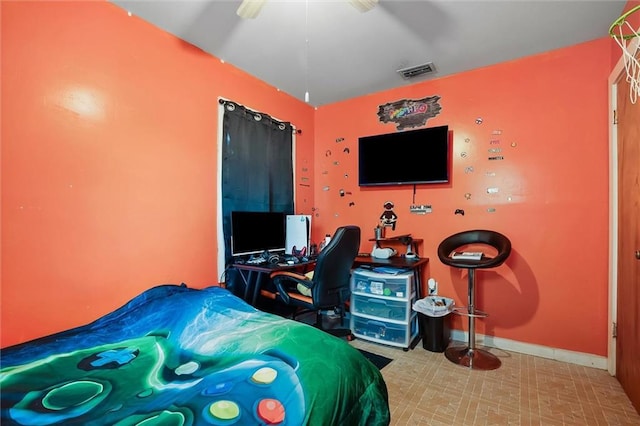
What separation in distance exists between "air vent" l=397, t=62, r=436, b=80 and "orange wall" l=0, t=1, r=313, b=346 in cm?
186

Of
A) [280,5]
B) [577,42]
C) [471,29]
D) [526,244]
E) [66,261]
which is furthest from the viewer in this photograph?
[526,244]

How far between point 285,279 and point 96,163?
66.0 inches

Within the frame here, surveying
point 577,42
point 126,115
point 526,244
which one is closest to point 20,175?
point 126,115

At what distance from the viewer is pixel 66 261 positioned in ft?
5.98

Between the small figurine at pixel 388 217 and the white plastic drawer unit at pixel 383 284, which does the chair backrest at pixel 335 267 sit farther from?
the small figurine at pixel 388 217

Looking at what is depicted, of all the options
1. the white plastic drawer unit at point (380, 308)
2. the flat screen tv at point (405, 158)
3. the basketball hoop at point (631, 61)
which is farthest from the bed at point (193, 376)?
the basketball hoop at point (631, 61)

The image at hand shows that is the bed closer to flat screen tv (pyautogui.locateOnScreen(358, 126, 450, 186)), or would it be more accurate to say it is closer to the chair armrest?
the chair armrest

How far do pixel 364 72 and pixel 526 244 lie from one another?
7.44 feet

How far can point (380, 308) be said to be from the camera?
294 centimetres

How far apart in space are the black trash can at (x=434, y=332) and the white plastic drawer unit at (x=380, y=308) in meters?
0.18

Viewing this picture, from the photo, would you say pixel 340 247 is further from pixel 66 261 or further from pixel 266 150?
pixel 66 261

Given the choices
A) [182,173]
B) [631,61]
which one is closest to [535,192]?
[631,61]

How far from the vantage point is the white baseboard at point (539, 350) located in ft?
8.07

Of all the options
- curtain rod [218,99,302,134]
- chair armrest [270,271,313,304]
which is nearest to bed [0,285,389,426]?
chair armrest [270,271,313,304]
